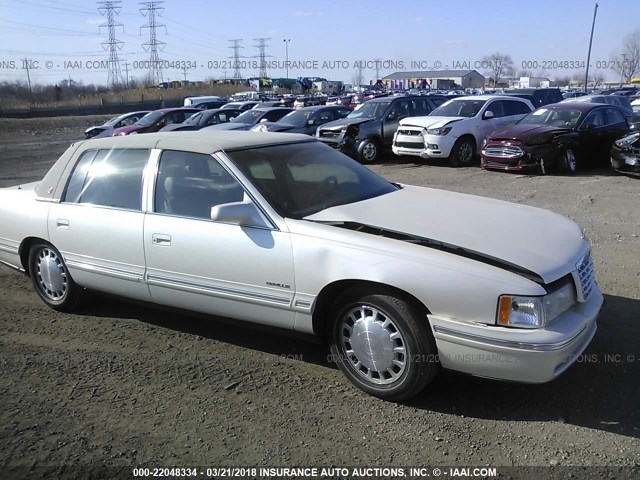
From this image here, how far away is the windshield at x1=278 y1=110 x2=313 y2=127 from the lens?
16156 mm

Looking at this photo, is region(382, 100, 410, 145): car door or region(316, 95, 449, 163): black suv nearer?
region(316, 95, 449, 163): black suv

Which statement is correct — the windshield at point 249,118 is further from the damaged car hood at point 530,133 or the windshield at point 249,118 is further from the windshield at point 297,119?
the damaged car hood at point 530,133

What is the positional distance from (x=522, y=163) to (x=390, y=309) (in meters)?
9.71

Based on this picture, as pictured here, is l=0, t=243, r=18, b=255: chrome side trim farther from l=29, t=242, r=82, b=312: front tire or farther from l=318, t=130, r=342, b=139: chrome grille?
l=318, t=130, r=342, b=139: chrome grille

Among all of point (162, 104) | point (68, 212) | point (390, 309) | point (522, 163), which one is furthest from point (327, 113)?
point (162, 104)

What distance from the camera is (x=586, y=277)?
3502 mm

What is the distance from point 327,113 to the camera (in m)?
16.9

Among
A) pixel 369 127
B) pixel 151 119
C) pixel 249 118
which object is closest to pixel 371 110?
pixel 369 127

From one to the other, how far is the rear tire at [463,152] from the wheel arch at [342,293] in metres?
11.1

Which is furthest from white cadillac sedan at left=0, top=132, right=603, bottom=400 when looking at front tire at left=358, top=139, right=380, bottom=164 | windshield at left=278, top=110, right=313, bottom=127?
windshield at left=278, top=110, right=313, bottom=127

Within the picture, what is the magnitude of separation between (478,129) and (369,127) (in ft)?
9.53

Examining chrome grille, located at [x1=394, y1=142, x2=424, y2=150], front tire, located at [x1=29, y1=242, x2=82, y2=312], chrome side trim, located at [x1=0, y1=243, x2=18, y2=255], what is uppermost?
chrome grille, located at [x1=394, y1=142, x2=424, y2=150]

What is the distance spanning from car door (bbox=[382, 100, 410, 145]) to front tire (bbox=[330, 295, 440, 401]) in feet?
41.5

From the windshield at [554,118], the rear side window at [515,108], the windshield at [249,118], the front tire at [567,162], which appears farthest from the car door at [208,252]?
the windshield at [249,118]
